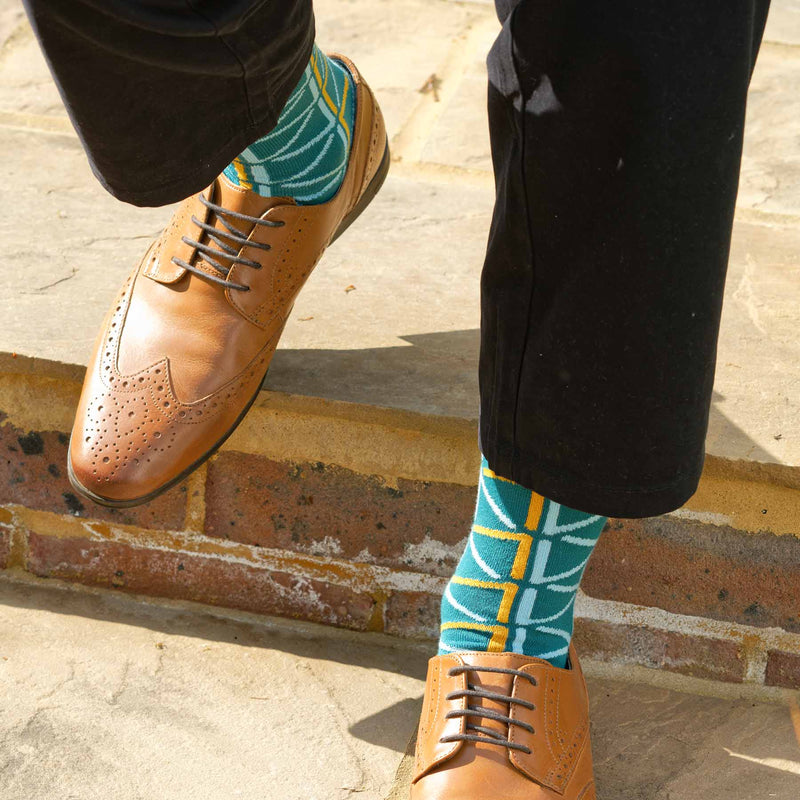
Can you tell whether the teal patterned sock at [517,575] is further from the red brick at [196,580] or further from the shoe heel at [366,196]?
the shoe heel at [366,196]

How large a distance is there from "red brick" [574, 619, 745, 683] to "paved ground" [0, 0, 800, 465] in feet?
0.70

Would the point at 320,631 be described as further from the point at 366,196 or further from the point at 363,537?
the point at 366,196

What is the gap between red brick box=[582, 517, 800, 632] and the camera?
103cm

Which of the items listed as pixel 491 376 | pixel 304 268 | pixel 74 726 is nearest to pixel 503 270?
pixel 491 376

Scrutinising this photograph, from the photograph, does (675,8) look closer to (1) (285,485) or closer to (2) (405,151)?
(1) (285,485)

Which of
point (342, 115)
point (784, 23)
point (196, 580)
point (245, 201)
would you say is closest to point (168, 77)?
point (245, 201)

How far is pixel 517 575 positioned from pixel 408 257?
553 mm

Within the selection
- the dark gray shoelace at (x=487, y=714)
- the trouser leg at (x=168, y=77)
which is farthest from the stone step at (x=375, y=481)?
the trouser leg at (x=168, y=77)

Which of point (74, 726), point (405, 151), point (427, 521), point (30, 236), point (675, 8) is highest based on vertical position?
point (675, 8)

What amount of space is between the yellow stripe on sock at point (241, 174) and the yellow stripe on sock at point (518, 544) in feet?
1.27

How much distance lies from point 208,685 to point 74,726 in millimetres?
126

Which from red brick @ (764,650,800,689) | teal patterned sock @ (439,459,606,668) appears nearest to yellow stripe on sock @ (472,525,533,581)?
teal patterned sock @ (439,459,606,668)

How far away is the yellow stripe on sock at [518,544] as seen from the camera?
87 centimetres

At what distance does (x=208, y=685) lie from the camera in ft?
3.31
